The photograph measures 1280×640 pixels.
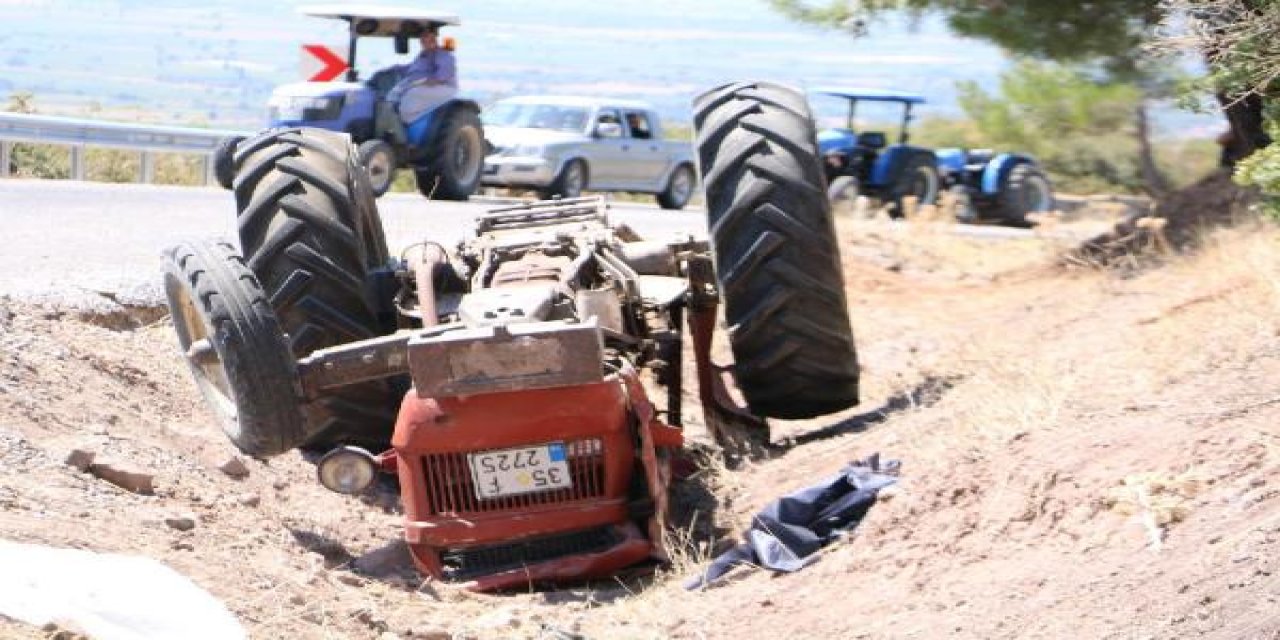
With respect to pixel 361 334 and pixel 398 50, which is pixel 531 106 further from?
pixel 361 334

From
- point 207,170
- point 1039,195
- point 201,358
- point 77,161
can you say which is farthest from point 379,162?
point 201,358

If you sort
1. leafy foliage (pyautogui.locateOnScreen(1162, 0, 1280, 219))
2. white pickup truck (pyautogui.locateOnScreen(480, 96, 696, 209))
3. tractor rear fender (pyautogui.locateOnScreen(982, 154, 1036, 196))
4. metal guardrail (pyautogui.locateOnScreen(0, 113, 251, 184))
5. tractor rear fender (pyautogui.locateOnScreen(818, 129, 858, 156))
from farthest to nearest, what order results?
1. tractor rear fender (pyautogui.locateOnScreen(982, 154, 1036, 196))
2. tractor rear fender (pyautogui.locateOnScreen(818, 129, 858, 156))
3. white pickup truck (pyautogui.locateOnScreen(480, 96, 696, 209))
4. metal guardrail (pyautogui.locateOnScreen(0, 113, 251, 184))
5. leafy foliage (pyautogui.locateOnScreen(1162, 0, 1280, 219))

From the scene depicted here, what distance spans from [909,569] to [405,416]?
195cm

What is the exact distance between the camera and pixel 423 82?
21.5 m

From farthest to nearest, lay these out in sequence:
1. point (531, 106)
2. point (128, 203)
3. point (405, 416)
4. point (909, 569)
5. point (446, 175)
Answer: point (531, 106)
point (446, 175)
point (128, 203)
point (405, 416)
point (909, 569)

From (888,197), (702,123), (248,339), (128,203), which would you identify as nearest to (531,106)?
(888,197)

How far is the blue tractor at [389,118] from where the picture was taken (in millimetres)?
20953

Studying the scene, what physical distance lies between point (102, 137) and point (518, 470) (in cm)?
1808

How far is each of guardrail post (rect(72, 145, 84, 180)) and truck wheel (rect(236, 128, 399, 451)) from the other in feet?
50.7

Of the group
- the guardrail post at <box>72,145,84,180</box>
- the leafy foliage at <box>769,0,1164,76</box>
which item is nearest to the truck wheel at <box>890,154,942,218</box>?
the guardrail post at <box>72,145,84,180</box>

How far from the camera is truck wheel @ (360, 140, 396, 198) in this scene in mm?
20500

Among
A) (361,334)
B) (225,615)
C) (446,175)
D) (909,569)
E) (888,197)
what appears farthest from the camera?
(888,197)

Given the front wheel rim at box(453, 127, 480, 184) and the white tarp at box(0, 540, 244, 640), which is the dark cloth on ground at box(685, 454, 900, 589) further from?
the front wheel rim at box(453, 127, 480, 184)

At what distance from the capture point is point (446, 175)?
2178cm
